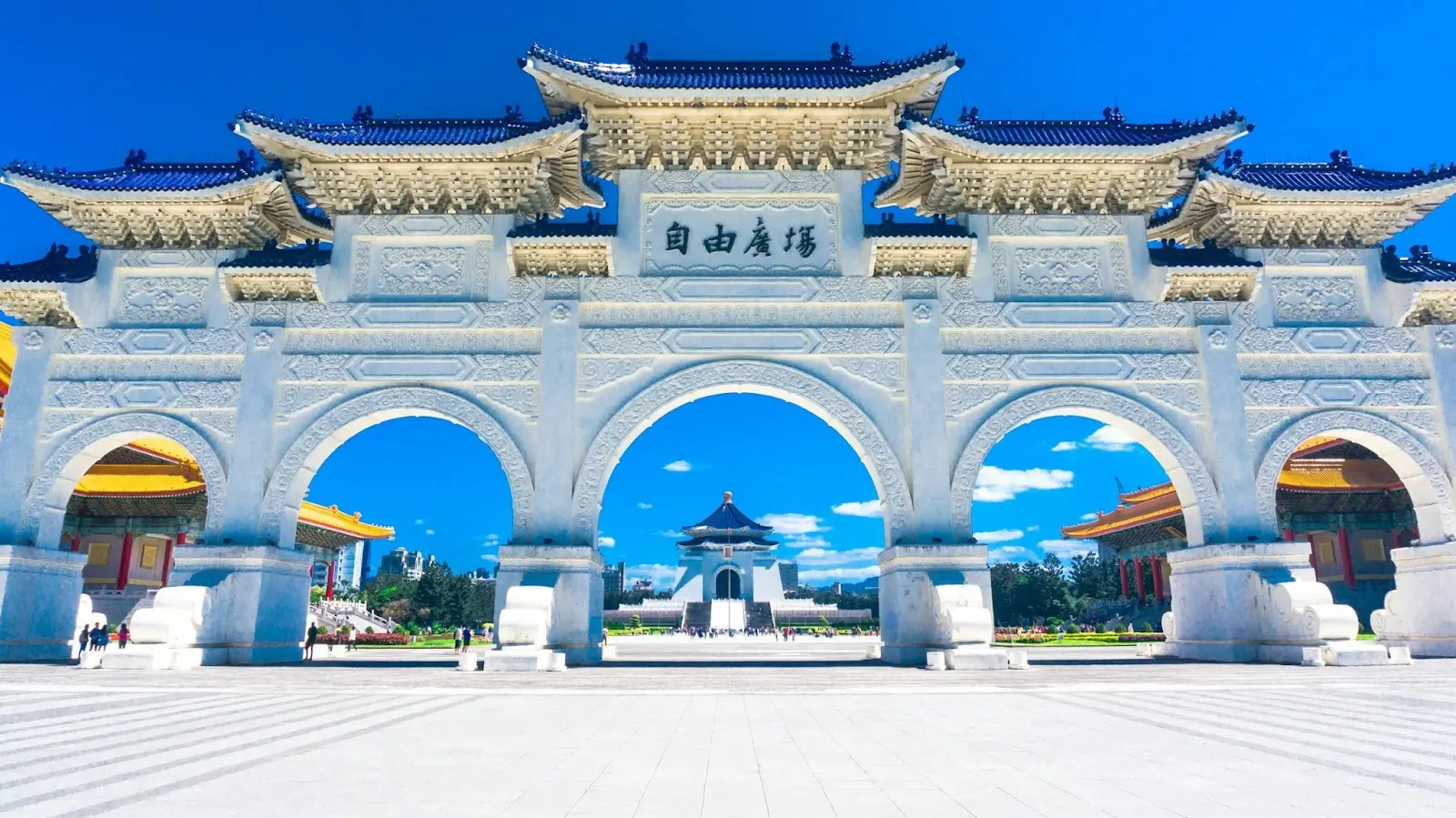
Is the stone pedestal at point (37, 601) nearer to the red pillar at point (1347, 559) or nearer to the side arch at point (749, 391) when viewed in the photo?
the side arch at point (749, 391)

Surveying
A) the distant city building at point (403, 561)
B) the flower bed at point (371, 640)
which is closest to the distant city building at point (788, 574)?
the flower bed at point (371, 640)

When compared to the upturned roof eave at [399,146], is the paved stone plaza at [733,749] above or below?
below

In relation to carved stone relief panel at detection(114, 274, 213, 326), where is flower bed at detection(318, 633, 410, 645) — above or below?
below

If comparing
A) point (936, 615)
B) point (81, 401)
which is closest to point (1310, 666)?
point (936, 615)

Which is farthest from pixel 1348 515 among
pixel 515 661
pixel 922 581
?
pixel 515 661

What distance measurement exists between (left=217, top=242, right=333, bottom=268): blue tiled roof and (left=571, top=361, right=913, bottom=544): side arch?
534cm

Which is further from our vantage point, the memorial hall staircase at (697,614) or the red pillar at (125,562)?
the memorial hall staircase at (697,614)

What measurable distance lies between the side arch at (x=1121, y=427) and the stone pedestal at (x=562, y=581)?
5529 mm

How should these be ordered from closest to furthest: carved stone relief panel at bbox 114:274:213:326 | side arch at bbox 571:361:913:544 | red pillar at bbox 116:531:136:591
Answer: side arch at bbox 571:361:913:544 < carved stone relief panel at bbox 114:274:213:326 < red pillar at bbox 116:531:136:591

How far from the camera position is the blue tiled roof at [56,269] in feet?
46.4

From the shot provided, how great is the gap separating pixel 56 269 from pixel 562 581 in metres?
9.80

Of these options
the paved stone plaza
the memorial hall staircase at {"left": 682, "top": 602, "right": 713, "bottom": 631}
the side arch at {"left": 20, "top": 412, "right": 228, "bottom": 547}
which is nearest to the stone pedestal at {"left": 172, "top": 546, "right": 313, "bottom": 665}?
the side arch at {"left": 20, "top": 412, "right": 228, "bottom": 547}

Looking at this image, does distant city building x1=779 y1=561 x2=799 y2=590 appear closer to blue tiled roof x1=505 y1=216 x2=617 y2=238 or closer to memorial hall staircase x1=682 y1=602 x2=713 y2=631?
memorial hall staircase x1=682 y1=602 x2=713 y2=631

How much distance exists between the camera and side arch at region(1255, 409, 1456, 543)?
13625 mm
